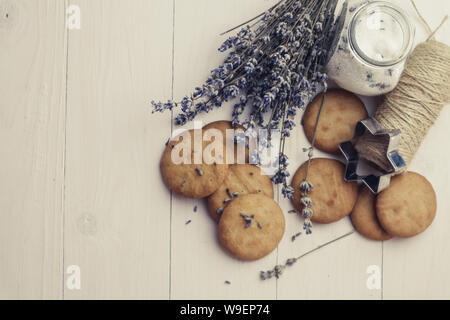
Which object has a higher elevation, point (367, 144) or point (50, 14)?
point (50, 14)

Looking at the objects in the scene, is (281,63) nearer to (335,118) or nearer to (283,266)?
(335,118)

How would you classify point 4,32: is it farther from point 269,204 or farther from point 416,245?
point 416,245

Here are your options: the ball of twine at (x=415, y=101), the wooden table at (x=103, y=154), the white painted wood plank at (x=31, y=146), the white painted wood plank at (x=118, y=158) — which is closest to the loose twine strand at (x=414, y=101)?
the ball of twine at (x=415, y=101)

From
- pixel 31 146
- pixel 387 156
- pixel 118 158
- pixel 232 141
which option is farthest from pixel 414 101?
pixel 31 146

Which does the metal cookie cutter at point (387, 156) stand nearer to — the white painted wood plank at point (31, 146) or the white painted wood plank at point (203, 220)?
the white painted wood plank at point (203, 220)

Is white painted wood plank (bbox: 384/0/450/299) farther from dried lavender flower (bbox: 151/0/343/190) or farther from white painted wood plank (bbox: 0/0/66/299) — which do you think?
white painted wood plank (bbox: 0/0/66/299)

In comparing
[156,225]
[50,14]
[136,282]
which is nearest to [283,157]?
[156,225]
